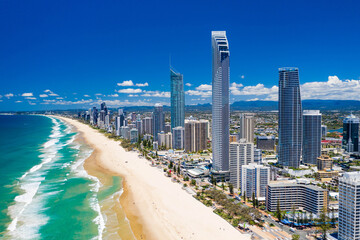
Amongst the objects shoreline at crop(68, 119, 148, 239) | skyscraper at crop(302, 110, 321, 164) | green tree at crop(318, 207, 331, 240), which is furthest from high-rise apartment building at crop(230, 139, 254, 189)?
skyscraper at crop(302, 110, 321, 164)

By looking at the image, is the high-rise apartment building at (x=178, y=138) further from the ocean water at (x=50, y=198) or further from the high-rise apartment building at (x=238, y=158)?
the high-rise apartment building at (x=238, y=158)

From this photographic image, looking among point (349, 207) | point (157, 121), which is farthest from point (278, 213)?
point (157, 121)

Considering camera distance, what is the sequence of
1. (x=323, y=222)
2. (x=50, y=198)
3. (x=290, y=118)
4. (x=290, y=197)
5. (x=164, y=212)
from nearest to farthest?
(x=323, y=222) → (x=164, y=212) → (x=290, y=197) → (x=50, y=198) → (x=290, y=118)

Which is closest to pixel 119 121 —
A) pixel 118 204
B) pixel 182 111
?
pixel 182 111

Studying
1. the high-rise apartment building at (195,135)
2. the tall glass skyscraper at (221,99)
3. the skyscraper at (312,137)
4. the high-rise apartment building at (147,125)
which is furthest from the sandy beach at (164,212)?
the high-rise apartment building at (147,125)

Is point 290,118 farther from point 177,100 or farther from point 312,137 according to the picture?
point 177,100

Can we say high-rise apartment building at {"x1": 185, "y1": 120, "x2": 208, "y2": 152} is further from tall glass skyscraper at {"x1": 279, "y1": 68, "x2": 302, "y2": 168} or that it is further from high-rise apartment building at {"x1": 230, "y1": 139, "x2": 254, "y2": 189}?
high-rise apartment building at {"x1": 230, "y1": 139, "x2": 254, "y2": 189}

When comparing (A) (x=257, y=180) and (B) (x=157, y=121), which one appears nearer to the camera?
(A) (x=257, y=180)
